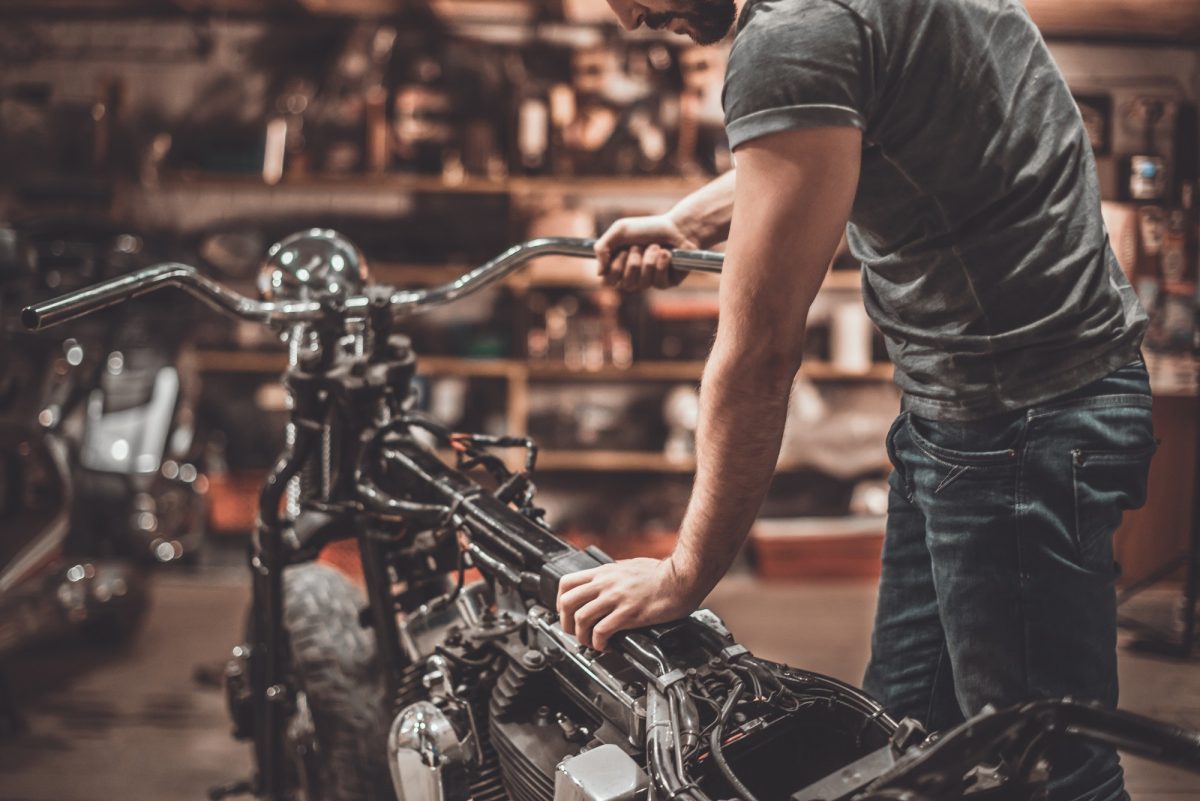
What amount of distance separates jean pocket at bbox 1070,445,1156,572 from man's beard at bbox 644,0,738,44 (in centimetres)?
54

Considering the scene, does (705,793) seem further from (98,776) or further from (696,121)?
(696,121)

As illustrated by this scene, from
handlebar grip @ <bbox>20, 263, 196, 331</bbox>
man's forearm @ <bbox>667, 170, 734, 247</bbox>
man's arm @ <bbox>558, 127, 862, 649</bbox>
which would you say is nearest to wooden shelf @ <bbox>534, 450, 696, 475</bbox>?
man's forearm @ <bbox>667, 170, 734, 247</bbox>

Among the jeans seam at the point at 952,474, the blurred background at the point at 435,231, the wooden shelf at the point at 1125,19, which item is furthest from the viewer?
the blurred background at the point at 435,231

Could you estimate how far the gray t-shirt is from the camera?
0.84 metres

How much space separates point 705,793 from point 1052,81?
724mm

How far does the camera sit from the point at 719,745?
0.80 m

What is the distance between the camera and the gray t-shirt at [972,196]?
84cm

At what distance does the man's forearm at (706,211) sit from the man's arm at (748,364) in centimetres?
50

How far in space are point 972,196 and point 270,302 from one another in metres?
0.92

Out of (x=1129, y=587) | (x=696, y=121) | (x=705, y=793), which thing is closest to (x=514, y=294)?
(x=696, y=121)

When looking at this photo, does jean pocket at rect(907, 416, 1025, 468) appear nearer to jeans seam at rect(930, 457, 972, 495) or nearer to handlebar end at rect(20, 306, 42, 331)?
jeans seam at rect(930, 457, 972, 495)

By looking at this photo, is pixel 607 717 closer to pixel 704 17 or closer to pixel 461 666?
pixel 461 666

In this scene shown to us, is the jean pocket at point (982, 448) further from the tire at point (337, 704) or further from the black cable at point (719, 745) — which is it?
the tire at point (337, 704)

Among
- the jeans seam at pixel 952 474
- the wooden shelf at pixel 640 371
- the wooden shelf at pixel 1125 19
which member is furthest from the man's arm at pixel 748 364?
the wooden shelf at pixel 640 371
